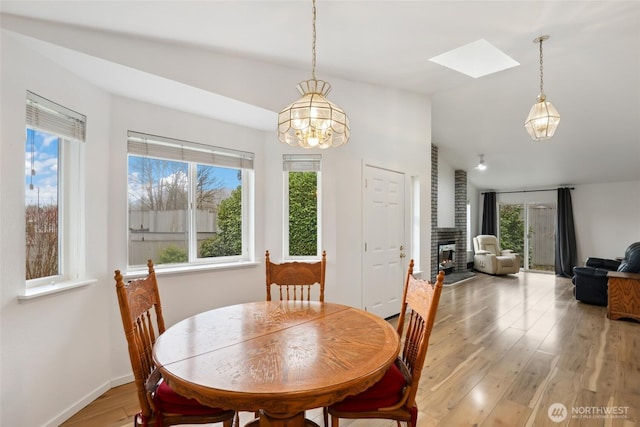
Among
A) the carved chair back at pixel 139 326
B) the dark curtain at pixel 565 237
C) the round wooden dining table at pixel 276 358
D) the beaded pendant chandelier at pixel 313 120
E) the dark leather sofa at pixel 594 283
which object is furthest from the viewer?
the dark curtain at pixel 565 237

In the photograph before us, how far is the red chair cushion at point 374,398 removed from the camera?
1.42 metres

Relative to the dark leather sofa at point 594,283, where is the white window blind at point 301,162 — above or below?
above

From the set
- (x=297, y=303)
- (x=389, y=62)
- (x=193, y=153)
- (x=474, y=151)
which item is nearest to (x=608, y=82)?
(x=474, y=151)

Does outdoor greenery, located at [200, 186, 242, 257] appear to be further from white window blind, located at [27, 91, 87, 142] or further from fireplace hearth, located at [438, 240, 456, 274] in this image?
fireplace hearth, located at [438, 240, 456, 274]

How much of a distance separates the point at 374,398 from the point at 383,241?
8.52 feet

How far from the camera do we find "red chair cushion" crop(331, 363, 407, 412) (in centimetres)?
142

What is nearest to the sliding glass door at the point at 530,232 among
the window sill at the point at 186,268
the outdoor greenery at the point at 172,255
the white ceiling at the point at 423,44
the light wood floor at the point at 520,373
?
the white ceiling at the point at 423,44

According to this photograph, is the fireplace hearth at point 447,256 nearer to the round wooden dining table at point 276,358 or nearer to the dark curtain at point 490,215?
the dark curtain at point 490,215

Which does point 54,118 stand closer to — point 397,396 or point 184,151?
point 184,151

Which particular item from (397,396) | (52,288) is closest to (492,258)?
(397,396)

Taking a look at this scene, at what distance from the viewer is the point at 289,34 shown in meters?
2.39

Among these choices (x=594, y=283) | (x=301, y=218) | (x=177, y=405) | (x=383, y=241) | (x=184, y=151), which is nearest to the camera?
(x=177, y=405)

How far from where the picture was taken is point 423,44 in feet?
8.99

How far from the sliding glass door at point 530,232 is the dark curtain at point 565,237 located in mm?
401
